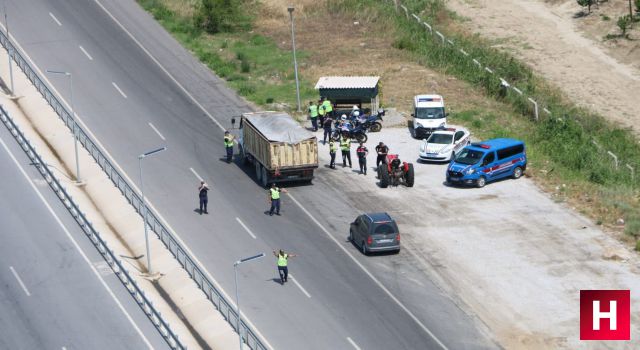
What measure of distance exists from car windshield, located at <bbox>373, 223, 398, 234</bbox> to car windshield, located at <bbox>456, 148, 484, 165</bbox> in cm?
978

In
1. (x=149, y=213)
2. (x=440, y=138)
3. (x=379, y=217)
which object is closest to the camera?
(x=379, y=217)

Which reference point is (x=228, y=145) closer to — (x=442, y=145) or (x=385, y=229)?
(x=442, y=145)

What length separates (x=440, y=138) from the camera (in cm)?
6831

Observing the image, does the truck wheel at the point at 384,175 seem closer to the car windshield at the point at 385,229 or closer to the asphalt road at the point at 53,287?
the car windshield at the point at 385,229

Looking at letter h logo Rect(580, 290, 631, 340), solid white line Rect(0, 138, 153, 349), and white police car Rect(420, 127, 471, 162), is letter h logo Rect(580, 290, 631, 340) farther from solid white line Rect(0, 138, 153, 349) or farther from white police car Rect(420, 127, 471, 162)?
solid white line Rect(0, 138, 153, 349)

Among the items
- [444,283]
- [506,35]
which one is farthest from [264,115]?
[506,35]

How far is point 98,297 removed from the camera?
52.7m

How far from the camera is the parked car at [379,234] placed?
56188 mm

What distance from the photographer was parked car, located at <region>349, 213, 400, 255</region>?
5619cm

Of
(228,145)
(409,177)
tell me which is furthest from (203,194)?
(409,177)

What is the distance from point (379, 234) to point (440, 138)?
1358cm

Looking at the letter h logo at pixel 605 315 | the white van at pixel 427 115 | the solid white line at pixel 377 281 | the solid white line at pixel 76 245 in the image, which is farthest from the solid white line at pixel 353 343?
the white van at pixel 427 115

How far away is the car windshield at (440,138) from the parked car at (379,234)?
1255 cm

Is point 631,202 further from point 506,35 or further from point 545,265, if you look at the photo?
point 506,35
